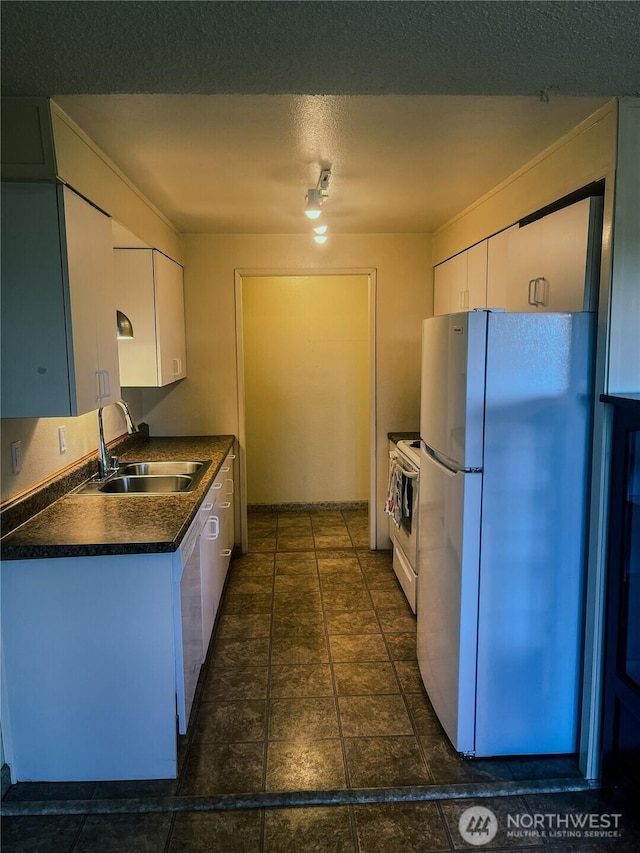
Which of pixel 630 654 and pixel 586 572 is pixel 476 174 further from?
pixel 630 654

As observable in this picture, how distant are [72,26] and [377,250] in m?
3.03

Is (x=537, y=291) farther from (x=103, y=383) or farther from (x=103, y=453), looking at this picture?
(x=103, y=453)

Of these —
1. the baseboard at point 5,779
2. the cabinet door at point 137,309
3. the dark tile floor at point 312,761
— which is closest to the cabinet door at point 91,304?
the cabinet door at point 137,309

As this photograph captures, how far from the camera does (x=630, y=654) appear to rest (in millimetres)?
1926

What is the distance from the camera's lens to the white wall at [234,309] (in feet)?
13.5

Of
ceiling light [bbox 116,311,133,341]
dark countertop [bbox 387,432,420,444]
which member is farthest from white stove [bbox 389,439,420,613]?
ceiling light [bbox 116,311,133,341]

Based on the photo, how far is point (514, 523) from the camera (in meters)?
2.09

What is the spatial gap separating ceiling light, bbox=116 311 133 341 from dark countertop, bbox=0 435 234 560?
939mm

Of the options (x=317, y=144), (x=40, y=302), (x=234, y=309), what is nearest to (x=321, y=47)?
(x=317, y=144)

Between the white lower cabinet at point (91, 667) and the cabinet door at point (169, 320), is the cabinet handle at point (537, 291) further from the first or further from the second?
the cabinet door at point (169, 320)

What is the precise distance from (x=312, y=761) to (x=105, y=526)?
1179 millimetres

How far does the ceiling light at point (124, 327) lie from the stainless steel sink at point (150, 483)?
78 cm

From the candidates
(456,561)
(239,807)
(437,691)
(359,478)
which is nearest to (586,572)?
(456,561)

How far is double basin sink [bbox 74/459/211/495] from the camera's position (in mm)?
2803
